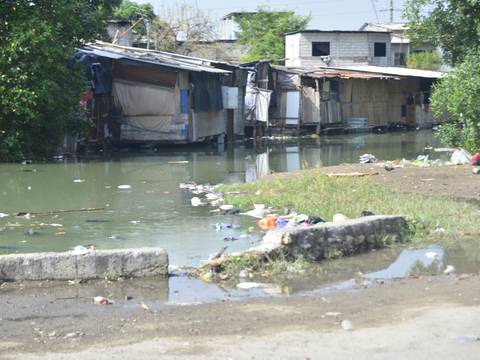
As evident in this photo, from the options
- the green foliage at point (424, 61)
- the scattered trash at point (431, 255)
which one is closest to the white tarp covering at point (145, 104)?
the scattered trash at point (431, 255)

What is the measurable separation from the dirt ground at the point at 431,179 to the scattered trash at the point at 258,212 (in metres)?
2.31

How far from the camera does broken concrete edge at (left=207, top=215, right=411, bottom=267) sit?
22.9 ft

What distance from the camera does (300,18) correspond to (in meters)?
44.5

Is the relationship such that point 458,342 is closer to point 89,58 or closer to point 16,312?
point 16,312

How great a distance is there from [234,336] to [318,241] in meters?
2.68

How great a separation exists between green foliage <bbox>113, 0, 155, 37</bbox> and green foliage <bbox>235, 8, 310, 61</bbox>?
17.7 ft

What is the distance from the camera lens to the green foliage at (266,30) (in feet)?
139

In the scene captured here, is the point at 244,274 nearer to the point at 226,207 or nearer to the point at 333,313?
the point at 333,313

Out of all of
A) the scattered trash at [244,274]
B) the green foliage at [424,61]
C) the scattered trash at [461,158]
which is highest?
the green foliage at [424,61]

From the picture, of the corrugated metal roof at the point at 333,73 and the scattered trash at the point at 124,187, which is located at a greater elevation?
the corrugated metal roof at the point at 333,73

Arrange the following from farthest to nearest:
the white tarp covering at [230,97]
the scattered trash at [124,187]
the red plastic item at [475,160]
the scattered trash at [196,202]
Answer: the white tarp covering at [230,97]
the red plastic item at [475,160]
the scattered trash at [124,187]
the scattered trash at [196,202]

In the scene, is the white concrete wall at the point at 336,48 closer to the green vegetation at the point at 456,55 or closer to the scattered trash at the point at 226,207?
the green vegetation at the point at 456,55

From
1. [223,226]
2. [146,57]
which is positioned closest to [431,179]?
[223,226]

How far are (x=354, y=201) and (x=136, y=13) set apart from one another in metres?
33.0
